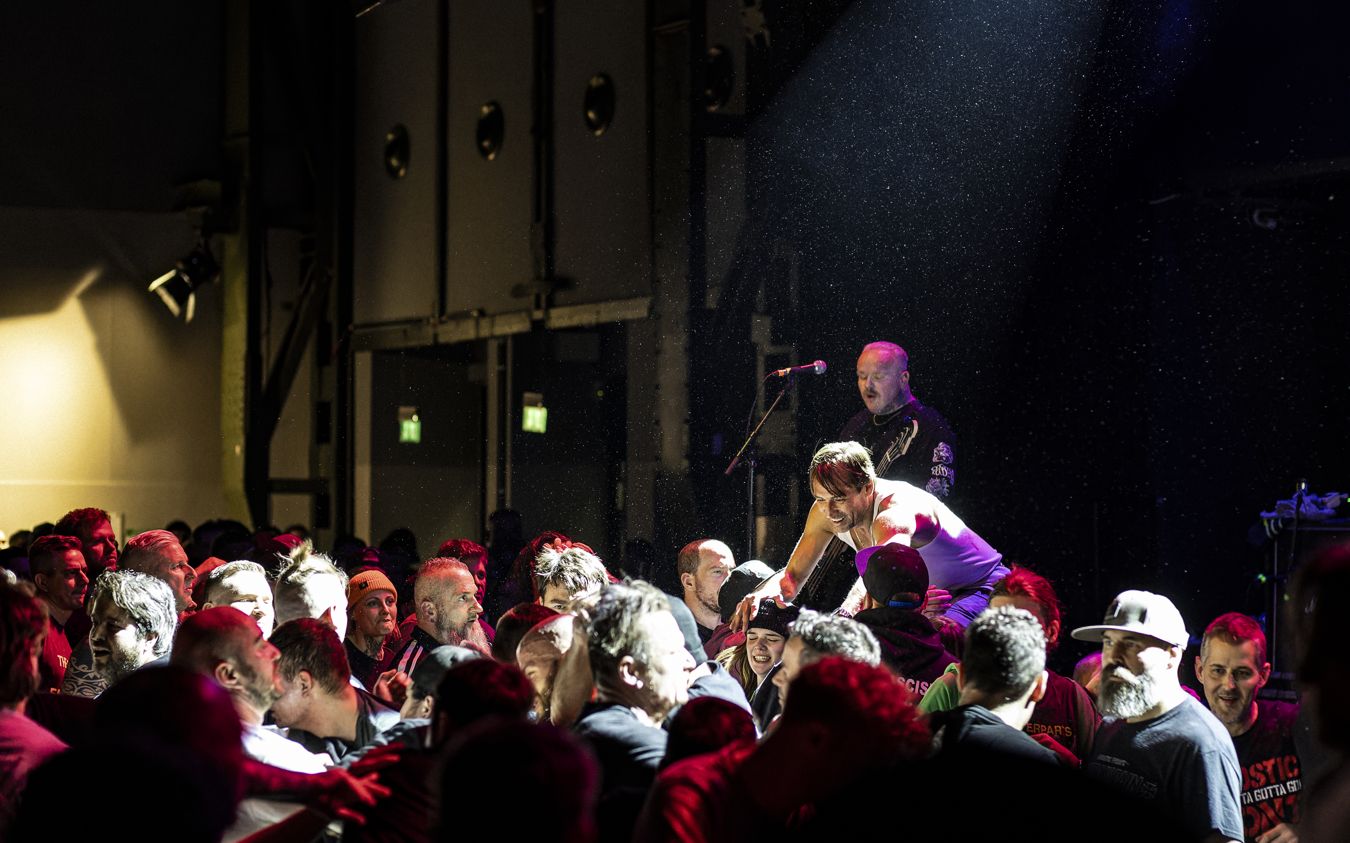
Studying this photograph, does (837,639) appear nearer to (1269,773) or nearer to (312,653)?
(312,653)

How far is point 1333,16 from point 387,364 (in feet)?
28.7

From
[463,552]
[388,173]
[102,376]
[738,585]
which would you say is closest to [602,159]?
[388,173]

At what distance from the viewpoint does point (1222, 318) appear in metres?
9.46

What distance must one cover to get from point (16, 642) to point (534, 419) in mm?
9645

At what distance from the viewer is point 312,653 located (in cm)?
388

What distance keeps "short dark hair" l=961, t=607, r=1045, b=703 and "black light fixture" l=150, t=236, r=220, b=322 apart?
12.4m

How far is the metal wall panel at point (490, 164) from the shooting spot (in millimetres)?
12484

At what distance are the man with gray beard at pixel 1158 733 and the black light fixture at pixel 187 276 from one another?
11.9 meters

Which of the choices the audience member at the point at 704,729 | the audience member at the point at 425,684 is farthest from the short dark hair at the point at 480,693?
the audience member at the point at 425,684

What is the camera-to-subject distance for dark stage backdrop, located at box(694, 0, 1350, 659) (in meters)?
9.12

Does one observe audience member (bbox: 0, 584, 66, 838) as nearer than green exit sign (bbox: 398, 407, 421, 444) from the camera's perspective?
Yes

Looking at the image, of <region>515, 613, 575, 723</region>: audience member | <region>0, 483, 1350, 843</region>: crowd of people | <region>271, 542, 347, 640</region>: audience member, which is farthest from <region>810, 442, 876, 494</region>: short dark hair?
<region>515, 613, 575, 723</region>: audience member

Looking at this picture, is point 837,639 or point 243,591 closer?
point 837,639

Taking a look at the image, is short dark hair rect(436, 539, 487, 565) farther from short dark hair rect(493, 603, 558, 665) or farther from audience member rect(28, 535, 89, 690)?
short dark hair rect(493, 603, 558, 665)
